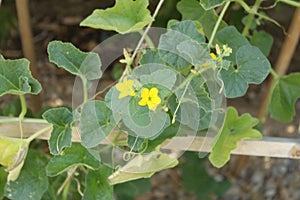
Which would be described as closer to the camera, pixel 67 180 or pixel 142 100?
pixel 142 100

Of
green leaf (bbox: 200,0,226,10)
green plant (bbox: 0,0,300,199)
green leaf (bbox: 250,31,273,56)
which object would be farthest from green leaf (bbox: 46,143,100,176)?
green leaf (bbox: 250,31,273,56)

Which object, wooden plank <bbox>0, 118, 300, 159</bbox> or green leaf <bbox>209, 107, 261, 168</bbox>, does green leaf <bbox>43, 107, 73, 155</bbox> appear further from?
green leaf <bbox>209, 107, 261, 168</bbox>

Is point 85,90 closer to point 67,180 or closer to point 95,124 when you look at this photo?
point 95,124

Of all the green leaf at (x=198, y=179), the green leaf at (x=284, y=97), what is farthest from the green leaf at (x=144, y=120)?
the green leaf at (x=198, y=179)

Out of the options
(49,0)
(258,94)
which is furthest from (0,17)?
(258,94)

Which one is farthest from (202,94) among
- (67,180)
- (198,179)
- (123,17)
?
(198,179)

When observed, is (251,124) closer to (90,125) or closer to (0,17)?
(90,125)

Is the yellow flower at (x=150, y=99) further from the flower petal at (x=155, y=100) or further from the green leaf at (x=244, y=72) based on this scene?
the green leaf at (x=244, y=72)
